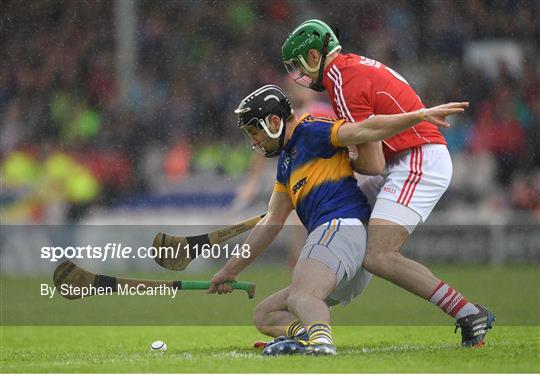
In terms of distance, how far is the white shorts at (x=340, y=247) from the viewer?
605 cm

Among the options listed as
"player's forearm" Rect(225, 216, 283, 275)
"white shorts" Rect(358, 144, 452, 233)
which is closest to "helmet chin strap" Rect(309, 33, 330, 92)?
"white shorts" Rect(358, 144, 452, 233)

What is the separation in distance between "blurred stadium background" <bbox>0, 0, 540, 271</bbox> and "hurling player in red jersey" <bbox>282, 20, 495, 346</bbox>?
854 cm

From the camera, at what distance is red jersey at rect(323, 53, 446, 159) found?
6.43 meters

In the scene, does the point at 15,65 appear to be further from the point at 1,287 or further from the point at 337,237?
the point at 337,237

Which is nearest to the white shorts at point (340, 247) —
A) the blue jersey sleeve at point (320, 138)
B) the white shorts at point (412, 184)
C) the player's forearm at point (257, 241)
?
the white shorts at point (412, 184)

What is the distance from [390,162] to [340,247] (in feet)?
2.72

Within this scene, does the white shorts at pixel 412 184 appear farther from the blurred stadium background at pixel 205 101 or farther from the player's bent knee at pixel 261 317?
the blurred stadium background at pixel 205 101

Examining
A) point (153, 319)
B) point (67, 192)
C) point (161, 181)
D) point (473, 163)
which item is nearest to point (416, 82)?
point (473, 163)

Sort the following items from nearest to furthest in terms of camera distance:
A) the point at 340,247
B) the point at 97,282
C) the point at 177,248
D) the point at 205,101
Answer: the point at 340,247 → the point at 97,282 → the point at 177,248 → the point at 205,101

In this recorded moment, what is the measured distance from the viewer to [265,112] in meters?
6.25

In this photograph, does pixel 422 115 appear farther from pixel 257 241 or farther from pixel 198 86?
pixel 198 86

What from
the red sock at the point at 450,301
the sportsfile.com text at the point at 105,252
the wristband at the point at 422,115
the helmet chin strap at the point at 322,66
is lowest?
the red sock at the point at 450,301

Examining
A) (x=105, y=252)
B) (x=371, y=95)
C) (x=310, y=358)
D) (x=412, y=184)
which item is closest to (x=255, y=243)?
(x=412, y=184)

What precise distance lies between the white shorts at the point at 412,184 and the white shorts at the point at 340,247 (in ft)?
0.67
